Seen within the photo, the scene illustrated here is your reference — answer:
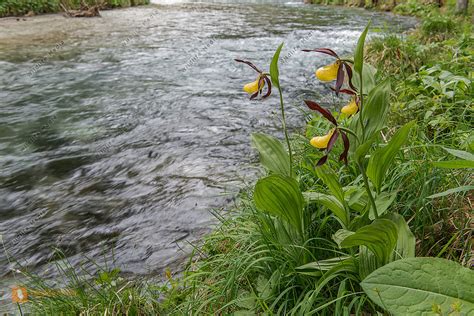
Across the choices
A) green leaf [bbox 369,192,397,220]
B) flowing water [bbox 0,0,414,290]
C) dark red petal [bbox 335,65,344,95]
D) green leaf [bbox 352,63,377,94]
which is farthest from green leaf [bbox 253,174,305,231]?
flowing water [bbox 0,0,414,290]

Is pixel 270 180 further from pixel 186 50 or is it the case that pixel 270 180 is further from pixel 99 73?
pixel 186 50

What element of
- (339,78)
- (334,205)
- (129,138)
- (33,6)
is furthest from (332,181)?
(33,6)

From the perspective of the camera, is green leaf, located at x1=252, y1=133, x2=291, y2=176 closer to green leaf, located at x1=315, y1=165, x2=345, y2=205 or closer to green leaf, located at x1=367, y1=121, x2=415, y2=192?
green leaf, located at x1=315, y1=165, x2=345, y2=205

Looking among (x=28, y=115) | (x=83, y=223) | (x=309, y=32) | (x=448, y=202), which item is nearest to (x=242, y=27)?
(x=309, y=32)

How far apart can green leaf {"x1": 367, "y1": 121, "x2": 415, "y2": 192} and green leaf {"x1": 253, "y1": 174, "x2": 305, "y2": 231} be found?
0.35 meters

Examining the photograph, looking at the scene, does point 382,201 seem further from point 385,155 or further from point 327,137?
point 327,137

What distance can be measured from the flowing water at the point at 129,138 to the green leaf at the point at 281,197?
3.55 feet

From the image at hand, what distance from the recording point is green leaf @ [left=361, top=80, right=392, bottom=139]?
65.2 inches

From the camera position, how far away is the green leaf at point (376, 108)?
166 centimetres

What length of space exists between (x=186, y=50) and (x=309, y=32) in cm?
394

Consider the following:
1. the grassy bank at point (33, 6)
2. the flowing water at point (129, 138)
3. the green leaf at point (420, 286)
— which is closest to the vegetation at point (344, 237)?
the green leaf at point (420, 286)

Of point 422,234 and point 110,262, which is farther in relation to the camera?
point 110,262

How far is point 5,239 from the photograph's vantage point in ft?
9.80

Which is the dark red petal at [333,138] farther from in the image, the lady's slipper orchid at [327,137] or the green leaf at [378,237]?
the green leaf at [378,237]
